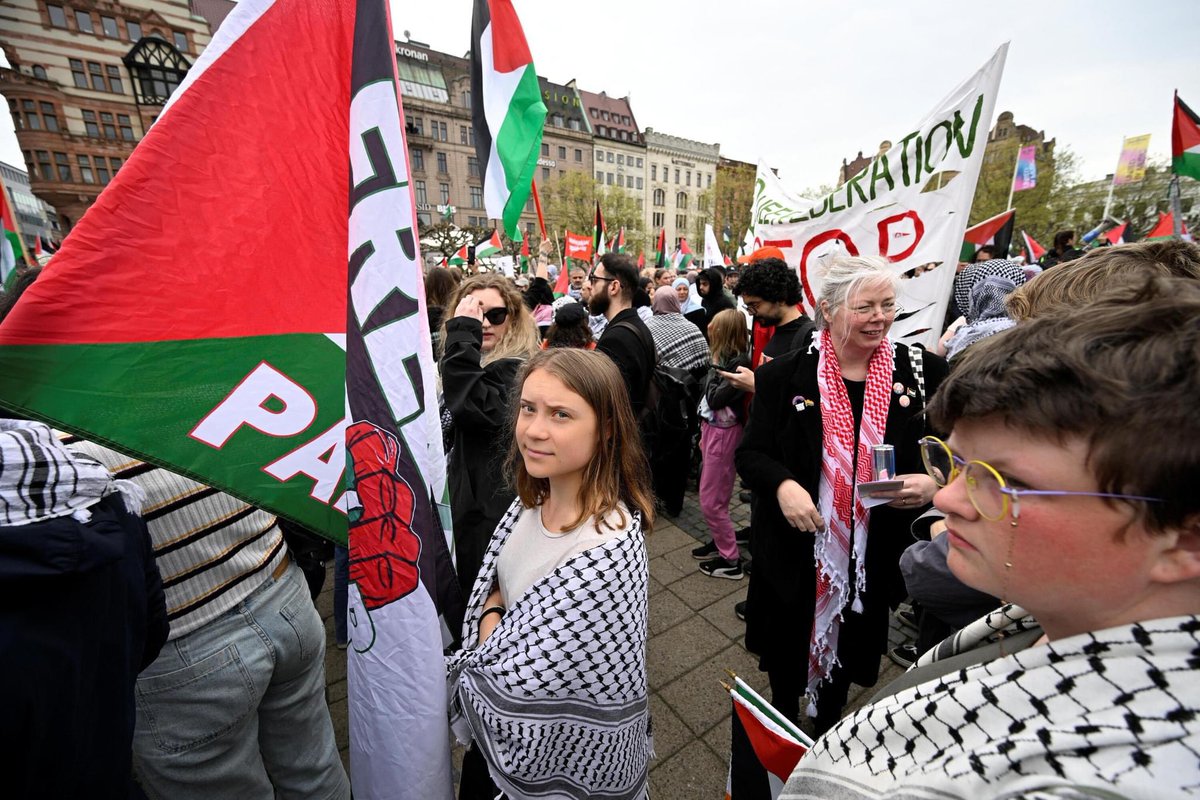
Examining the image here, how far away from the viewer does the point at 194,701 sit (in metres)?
1.45

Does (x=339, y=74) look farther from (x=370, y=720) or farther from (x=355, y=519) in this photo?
(x=370, y=720)

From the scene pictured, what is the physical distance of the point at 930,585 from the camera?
1392 mm

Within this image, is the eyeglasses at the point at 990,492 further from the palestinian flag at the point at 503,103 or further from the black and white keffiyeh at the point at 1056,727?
the palestinian flag at the point at 503,103

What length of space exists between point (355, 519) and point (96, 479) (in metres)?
0.51

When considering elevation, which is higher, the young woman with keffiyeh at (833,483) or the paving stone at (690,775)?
the young woman with keffiyeh at (833,483)

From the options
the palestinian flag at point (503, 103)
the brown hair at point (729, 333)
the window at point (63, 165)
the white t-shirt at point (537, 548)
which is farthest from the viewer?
the window at point (63, 165)

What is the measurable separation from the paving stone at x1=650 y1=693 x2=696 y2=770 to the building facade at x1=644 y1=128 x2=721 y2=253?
6104cm

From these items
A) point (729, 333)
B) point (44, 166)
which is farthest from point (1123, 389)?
point (44, 166)

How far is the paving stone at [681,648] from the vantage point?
2840mm

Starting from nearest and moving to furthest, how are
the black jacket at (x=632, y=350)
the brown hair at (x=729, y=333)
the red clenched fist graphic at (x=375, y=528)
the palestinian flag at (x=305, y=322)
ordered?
the palestinian flag at (x=305, y=322)
the red clenched fist graphic at (x=375, y=528)
the black jacket at (x=632, y=350)
the brown hair at (x=729, y=333)

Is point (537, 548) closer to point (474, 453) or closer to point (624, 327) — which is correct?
point (474, 453)

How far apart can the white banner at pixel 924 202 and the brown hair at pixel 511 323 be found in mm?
1537

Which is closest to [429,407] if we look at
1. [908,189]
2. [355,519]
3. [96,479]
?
Answer: [355,519]

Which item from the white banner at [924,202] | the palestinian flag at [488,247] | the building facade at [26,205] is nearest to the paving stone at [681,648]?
the white banner at [924,202]
